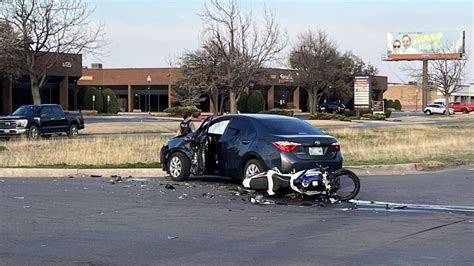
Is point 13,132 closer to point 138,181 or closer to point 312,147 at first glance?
point 138,181

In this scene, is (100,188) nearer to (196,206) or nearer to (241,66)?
(196,206)

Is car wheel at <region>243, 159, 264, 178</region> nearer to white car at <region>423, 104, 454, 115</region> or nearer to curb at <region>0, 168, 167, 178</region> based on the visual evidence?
curb at <region>0, 168, 167, 178</region>

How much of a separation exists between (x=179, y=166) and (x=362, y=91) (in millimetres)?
48366

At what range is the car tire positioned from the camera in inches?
509

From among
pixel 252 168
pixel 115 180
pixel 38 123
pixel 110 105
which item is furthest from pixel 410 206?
pixel 110 105

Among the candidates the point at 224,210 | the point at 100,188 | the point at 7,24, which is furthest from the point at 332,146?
the point at 7,24

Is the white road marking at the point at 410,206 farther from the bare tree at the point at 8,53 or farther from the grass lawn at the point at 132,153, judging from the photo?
the bare tree at the point at 8,53

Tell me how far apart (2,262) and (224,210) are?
443 centimetres

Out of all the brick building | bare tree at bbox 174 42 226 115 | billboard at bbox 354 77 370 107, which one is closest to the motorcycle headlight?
bare tree at bbox 174 42 226 115

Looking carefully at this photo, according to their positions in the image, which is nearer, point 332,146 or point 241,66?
point 332,146

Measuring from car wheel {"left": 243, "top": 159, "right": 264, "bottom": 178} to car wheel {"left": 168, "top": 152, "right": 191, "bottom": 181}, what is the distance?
1.81 metres

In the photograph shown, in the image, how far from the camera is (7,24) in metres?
41.2

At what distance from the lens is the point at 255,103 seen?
75688 millimetres

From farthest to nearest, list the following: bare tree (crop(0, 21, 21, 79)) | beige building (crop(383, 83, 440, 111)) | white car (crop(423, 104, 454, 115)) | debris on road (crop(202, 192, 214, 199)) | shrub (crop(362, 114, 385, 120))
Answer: beige building (crop(383, 83, 440, 111)) < white car (crop(423, 104, 454, 115)) < shrub (crop(362, 114, 385, 120)) < bare tree (crop(0, 21, 21, 79)) < debris on road (crop(202, 192, 214, 199))
